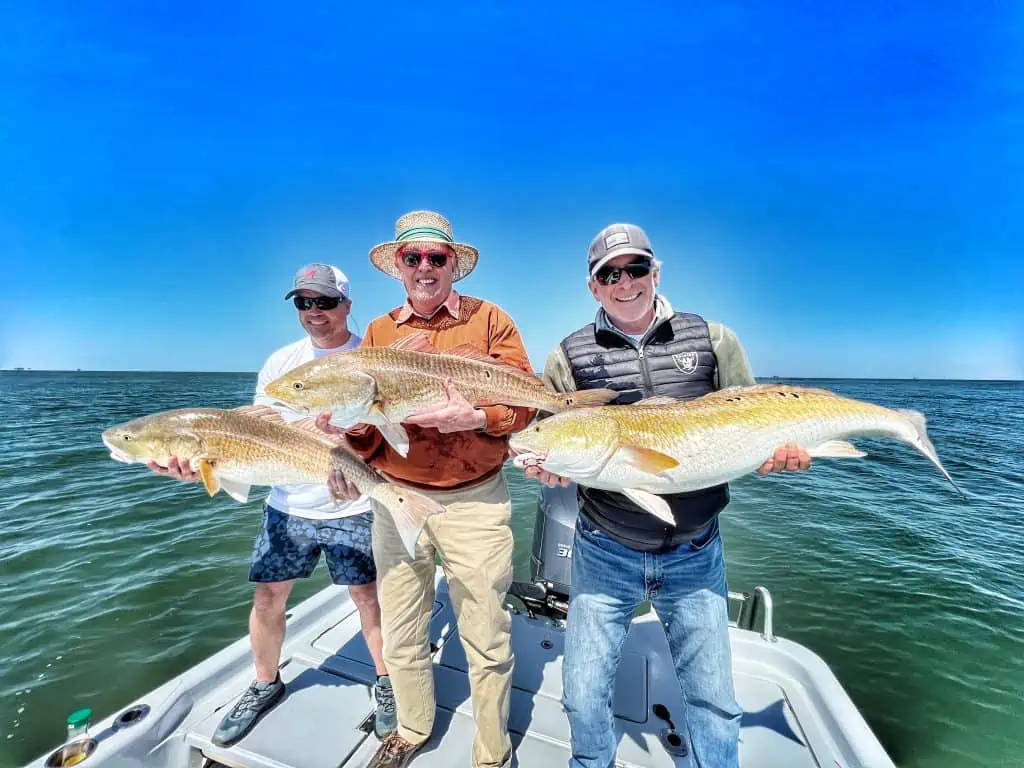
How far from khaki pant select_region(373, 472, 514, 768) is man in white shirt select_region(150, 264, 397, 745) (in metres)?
0.41

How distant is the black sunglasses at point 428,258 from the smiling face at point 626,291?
3.22 feet

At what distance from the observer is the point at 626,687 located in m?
4.07

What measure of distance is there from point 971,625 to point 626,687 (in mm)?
7206

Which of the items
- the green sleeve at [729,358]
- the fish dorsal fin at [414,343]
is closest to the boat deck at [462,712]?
the green sleeve at [729,358]

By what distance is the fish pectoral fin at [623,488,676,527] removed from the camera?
2.53 metres

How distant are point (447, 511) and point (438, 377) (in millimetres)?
842

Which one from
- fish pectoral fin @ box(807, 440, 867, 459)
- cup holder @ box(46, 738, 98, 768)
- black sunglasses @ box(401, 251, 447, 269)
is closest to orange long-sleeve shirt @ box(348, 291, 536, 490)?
black sunglasses @ box(401, 251, 447, 269)

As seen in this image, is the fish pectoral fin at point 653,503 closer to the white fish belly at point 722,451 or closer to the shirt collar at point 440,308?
the white fish belly at point 722,451

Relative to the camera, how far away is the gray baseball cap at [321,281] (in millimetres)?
3598

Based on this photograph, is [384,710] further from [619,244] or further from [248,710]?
[619,244]

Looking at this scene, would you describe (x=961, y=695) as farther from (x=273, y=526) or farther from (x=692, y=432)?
(x=273, y=526)

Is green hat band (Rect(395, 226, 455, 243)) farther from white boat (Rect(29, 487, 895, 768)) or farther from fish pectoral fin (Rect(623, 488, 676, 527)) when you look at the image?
white boat (Rect(29, 487, 895, 768))

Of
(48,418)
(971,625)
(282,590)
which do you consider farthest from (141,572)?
(48,418)

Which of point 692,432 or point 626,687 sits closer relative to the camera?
point 692,432
